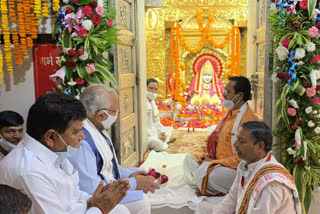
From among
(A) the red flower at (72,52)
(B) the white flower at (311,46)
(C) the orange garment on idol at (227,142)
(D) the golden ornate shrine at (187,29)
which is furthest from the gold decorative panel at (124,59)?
(D) the golden ornate shrine at (187,29)

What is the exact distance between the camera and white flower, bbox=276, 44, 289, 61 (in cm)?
331

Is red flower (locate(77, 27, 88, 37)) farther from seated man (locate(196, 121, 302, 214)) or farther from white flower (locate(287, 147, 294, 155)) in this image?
white flower (locate(287, 147, 294, 155))

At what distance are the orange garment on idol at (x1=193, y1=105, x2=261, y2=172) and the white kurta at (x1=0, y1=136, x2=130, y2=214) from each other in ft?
6.61

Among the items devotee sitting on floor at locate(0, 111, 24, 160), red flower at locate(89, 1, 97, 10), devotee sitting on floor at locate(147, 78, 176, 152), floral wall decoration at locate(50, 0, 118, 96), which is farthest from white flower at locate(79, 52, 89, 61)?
devotee sitting on floor at locate(147, 78, 176, 152)

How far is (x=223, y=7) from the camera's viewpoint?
34.6 feet

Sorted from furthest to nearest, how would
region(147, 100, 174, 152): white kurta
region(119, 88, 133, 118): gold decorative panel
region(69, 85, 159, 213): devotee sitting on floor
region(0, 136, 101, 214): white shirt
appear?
1. region(147, 100, 174, 152): white kurta
2. region(119, 88, 133, 118): gold decorative panel
3. region(69, 85, 159, 213): devotee sitting on floor
4. region(0, 136, 101, 214): white shirt

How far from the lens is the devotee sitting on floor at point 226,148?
136 inches

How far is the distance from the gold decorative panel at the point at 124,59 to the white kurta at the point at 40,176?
8.23 feet

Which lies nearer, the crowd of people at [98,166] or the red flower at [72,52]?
the crowd of people at [98,166]

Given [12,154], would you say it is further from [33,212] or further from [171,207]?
[171,207]

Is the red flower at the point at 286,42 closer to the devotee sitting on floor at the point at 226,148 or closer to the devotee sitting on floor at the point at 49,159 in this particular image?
the devotee sitting on floor at the point at 226,148

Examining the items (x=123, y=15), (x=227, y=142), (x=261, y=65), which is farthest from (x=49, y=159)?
(x=261, y=65)

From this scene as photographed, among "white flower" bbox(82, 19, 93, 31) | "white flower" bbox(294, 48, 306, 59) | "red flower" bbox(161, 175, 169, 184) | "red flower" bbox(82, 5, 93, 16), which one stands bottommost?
"red flower" bbox(161, 175, 169, 184)

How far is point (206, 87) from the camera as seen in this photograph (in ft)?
32.9
